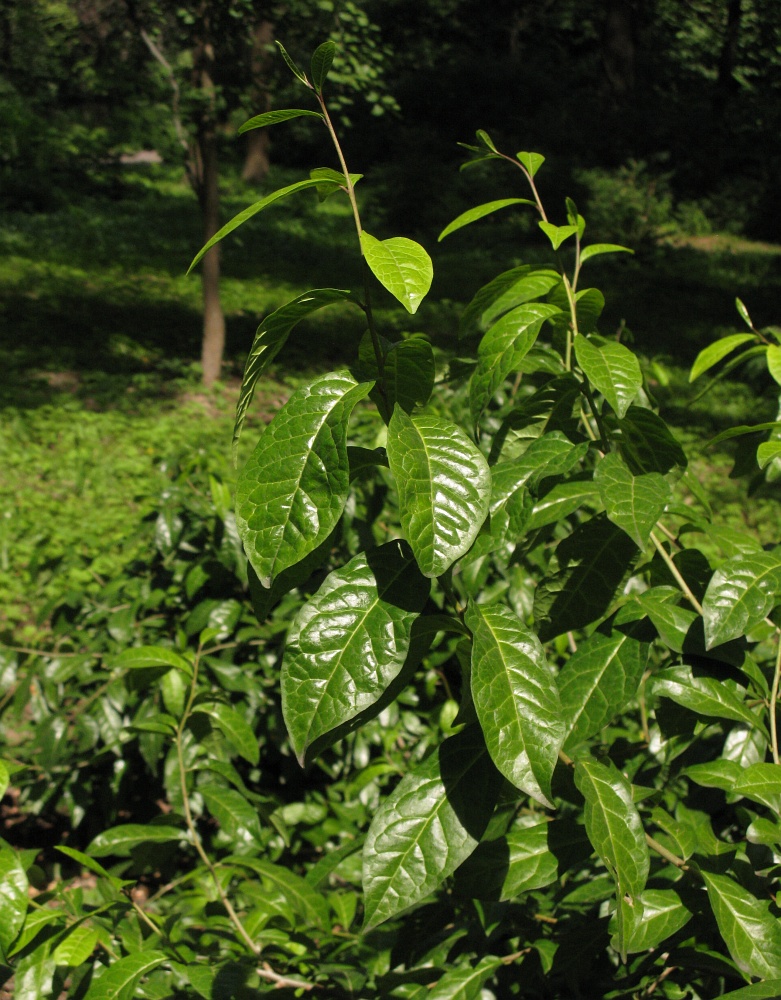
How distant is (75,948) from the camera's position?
1.16 m

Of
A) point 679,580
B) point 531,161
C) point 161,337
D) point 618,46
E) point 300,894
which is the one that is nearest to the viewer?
point 679,580

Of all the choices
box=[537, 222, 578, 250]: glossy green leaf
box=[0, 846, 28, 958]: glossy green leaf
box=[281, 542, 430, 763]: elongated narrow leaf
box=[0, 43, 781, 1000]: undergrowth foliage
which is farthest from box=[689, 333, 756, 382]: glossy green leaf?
box=[0, 846, 28, 958]: glossy green leaf

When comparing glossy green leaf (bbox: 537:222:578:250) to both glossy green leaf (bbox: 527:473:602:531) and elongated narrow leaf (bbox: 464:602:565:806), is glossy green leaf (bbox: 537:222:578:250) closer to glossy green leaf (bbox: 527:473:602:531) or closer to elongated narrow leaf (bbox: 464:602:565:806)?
glossy green leaf (bbox: 527:473:602:531)

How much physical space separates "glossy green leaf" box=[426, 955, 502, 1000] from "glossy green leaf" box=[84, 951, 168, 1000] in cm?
35

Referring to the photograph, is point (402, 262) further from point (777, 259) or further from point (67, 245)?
point (777, 259)

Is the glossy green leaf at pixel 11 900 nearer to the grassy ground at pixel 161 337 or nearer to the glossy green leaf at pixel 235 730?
the glossy green leaf at pixel 235 730

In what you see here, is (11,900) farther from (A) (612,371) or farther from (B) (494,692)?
(A) (612,371)

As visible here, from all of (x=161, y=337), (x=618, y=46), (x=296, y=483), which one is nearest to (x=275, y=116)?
(x=296, y=483)

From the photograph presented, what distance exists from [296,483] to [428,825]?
0.37 metres

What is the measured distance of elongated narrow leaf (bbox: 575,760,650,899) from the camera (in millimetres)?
863

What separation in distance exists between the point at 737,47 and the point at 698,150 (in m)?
3.15

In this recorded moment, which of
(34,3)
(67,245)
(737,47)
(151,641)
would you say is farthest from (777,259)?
(151,641)

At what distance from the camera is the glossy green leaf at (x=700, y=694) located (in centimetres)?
101

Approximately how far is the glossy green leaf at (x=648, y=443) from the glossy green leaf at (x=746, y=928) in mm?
467
